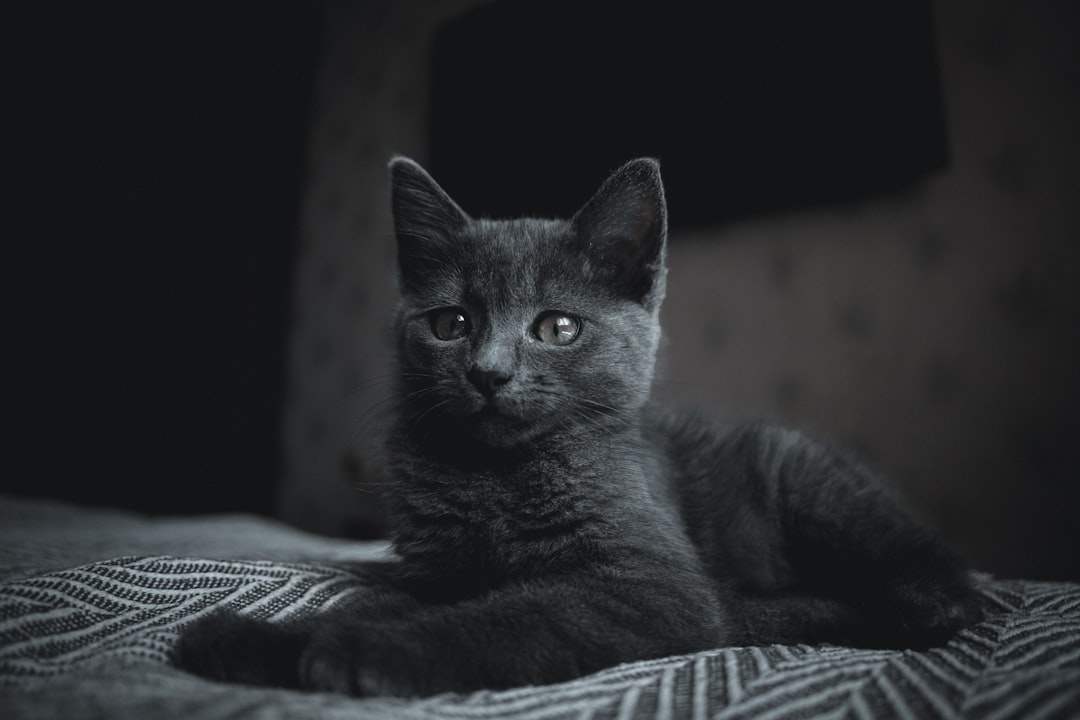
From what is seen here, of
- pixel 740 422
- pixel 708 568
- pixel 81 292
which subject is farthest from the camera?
pixel 81 292

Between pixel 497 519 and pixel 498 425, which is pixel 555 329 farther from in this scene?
pixel 497 519

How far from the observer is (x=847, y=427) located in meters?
2.13

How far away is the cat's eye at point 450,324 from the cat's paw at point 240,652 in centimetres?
47

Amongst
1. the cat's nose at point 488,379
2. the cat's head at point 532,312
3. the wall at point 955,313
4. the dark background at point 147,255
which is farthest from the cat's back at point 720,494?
the dark background at point 147,255

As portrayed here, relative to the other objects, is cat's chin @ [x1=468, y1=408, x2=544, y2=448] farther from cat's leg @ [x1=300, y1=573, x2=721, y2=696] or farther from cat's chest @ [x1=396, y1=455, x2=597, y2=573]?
cat's leg @ [x1=300, y1=573, x2=721, y2=696]

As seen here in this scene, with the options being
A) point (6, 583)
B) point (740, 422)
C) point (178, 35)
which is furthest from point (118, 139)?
point (740, 422)

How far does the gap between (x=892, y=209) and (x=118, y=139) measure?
2.98 metres

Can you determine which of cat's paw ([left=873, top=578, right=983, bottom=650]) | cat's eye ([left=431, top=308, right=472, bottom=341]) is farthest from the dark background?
cat's paw ([left=873, top=578, right=983, bottom=650])

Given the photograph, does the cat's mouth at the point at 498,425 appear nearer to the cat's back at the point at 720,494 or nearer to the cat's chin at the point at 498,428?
the cat's chin at the point at 498,428

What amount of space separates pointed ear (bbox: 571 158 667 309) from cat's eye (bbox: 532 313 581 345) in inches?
4.4

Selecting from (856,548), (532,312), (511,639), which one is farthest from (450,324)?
(856,548)

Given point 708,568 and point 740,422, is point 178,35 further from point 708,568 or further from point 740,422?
point 708,568

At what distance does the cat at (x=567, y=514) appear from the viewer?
0.58m

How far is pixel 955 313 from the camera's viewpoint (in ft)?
6.56
